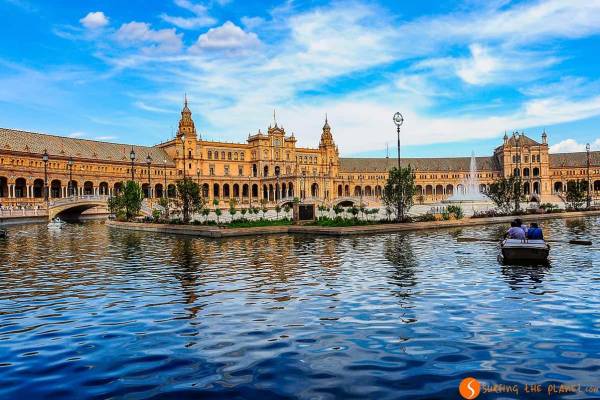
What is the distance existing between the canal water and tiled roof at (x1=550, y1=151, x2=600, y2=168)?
135314mm

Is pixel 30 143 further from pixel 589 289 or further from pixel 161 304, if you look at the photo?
pixel 589 289

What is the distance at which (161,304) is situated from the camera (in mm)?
12781

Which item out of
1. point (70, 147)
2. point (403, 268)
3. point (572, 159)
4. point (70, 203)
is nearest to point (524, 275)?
point (403, 268)

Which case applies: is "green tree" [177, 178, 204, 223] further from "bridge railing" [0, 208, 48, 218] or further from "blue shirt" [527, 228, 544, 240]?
"blue shirt" [527, 228, 544, 240]

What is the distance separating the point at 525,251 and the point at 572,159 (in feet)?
461

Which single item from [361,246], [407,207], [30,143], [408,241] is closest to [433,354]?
[361,246]

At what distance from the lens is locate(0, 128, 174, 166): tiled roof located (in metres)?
78.8

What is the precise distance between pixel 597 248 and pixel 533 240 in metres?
6.64

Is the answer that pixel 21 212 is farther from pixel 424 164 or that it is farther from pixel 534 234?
pixel 424 164

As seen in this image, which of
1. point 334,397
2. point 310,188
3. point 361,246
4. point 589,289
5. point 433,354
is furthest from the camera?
point 310,188

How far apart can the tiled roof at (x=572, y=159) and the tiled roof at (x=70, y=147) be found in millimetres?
103769

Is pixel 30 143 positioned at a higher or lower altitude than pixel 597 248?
higher

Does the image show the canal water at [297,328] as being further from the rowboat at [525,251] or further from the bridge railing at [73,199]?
the bridge railing at [73,199]

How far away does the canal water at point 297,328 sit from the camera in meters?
7.66
